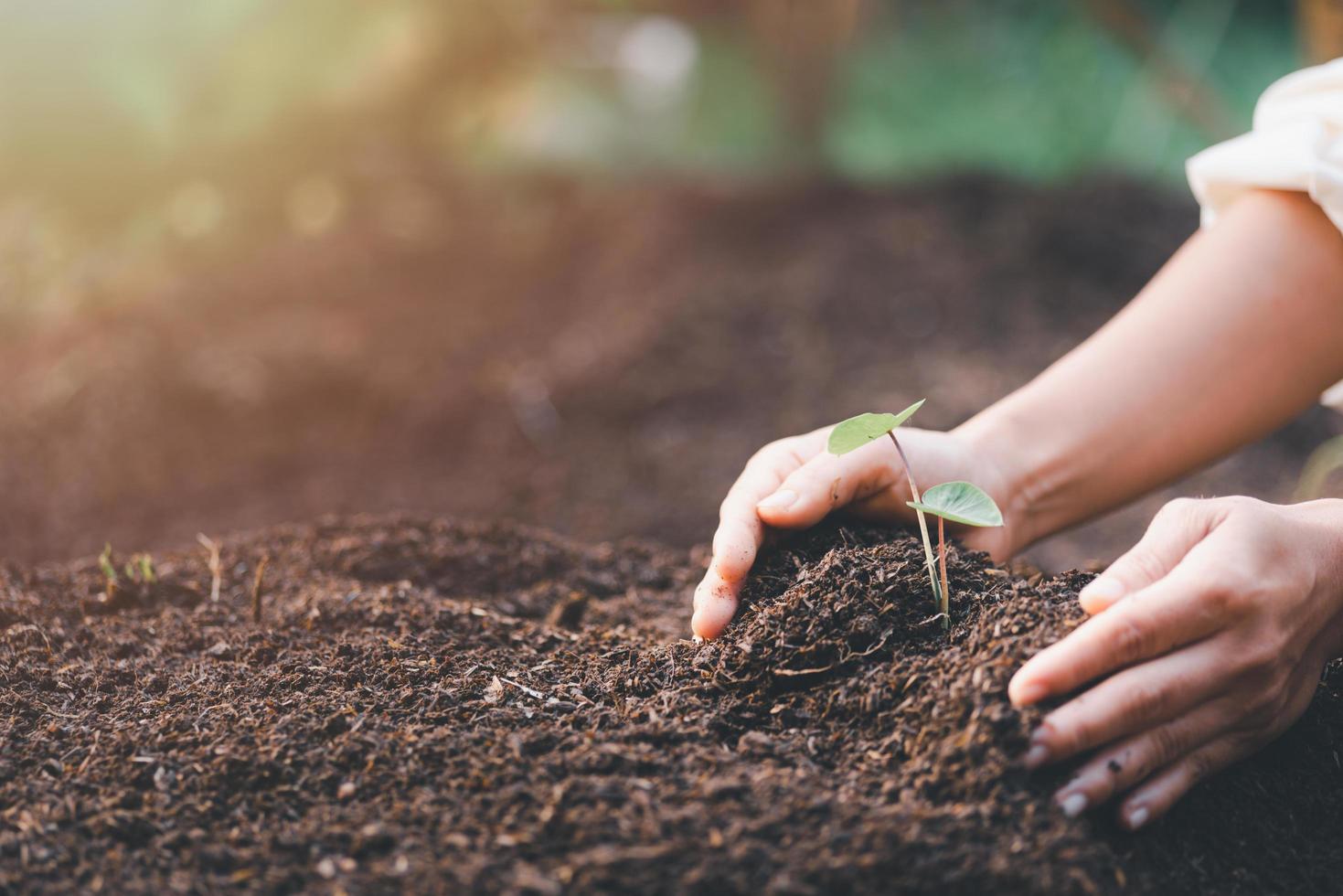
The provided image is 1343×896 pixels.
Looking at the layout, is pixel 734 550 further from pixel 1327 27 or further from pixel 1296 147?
pixel 1327 27

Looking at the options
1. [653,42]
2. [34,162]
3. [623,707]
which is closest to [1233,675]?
[623,707]

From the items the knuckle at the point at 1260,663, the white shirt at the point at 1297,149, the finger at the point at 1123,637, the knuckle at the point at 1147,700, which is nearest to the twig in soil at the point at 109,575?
the finger at the point at 1123,637

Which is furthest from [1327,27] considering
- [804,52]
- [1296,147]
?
[804,52]

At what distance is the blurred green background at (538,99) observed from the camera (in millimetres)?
3705

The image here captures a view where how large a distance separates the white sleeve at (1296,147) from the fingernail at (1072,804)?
103 centimetres

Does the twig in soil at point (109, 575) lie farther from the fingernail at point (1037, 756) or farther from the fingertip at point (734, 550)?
the fingernail at point (1037, 756)

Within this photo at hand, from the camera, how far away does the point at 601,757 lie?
1040 mm

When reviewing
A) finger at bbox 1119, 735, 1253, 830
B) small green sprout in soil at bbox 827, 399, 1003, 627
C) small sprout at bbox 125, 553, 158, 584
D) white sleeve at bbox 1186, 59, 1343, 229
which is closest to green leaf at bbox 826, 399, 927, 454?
small green sprout in soil at bbox 827, 399, 1003, 627

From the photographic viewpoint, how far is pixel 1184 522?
1121mm

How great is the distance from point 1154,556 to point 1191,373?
0.60m

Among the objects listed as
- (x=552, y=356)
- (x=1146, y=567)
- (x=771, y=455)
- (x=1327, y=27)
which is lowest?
(x=1146, y=567)

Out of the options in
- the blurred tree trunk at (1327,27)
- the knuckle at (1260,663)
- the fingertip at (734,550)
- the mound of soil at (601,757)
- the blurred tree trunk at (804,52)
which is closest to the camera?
the mound of soil at (601,757)

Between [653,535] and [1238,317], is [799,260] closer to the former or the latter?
[653,535]

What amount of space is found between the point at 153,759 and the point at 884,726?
2.68 feet
